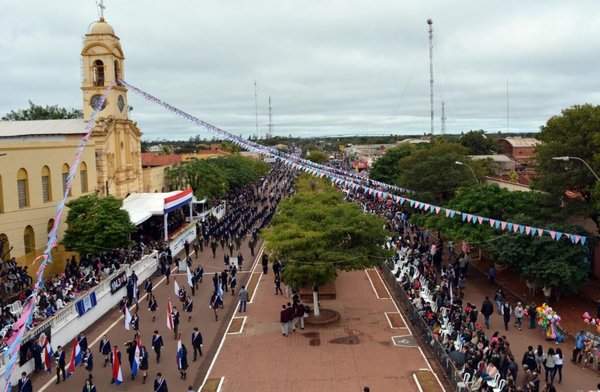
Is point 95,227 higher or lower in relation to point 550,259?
higher

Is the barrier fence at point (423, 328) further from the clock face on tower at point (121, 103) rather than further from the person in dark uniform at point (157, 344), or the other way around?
the clock face on tower at point (121, 103)

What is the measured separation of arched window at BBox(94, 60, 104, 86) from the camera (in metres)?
41.4

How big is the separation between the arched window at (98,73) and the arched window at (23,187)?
1585 cm

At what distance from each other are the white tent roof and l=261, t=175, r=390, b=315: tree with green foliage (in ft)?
47.7

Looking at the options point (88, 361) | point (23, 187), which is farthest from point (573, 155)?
→ point (23, 187)

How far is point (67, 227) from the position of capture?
30016mm

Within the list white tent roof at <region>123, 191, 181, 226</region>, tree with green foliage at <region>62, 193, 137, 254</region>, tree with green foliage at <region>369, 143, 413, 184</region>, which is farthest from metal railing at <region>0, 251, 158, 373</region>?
tree with green foliage at <region>369, 143, 413, 184</region>

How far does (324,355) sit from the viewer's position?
18.3 m

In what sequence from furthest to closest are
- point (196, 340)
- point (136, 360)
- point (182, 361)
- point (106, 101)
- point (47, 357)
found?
point (106, 101) < point (196, 340) < point (47, 357) < point (136, 360) < point (182, 361)

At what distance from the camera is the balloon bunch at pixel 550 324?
19609 millimetres

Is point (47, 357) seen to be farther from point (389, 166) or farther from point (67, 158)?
point (389, 166)

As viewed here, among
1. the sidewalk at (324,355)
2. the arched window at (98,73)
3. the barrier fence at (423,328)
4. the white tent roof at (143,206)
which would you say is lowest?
the sidewalk at (324,355)

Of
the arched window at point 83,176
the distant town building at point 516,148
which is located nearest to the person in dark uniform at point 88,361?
the arched window at point 83,176

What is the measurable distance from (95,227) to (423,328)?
1677 centimetres
